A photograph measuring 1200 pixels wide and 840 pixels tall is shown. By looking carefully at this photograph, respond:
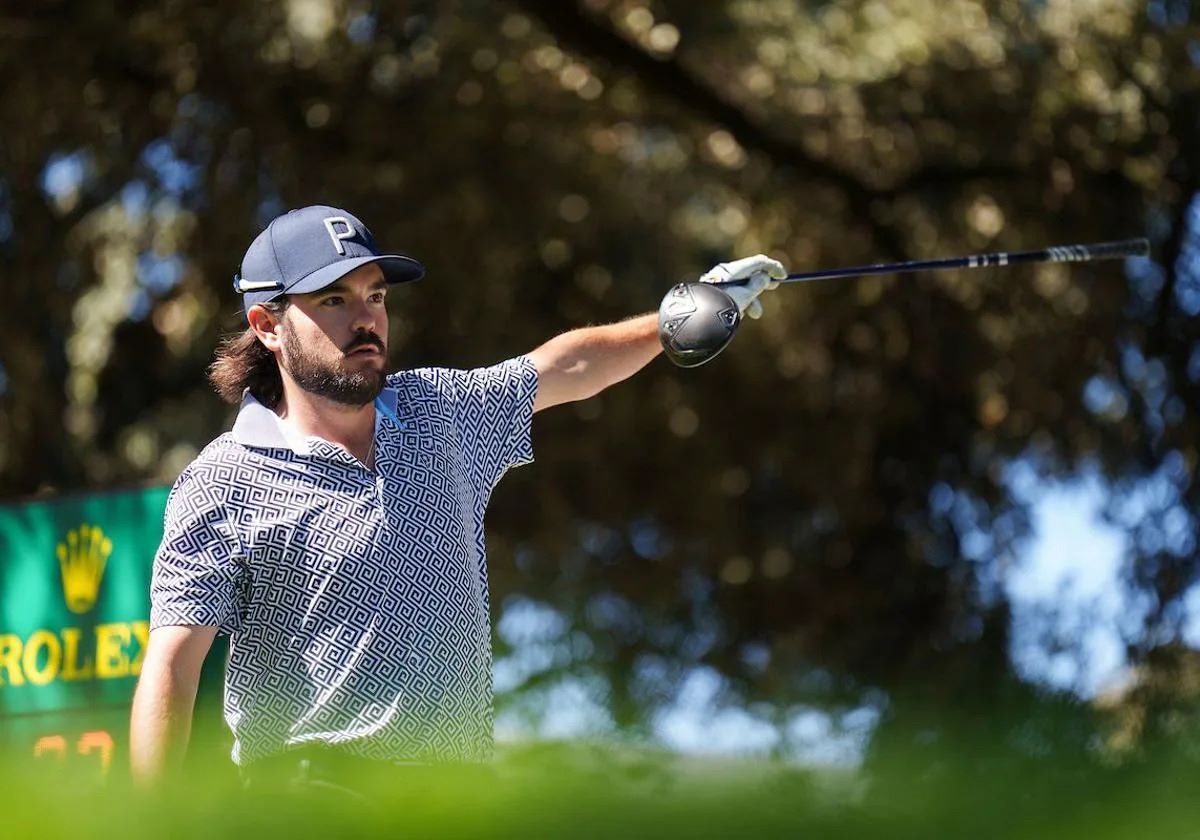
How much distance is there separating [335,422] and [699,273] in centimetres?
653

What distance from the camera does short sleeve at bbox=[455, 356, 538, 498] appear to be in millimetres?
4125

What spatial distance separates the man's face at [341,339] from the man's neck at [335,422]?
0.07 ft

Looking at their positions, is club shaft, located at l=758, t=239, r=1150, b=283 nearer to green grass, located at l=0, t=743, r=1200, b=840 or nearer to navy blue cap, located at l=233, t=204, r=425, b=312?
navy blue cap, located at l=233, t=204, r=425, b=312

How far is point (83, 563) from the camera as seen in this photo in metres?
4.88

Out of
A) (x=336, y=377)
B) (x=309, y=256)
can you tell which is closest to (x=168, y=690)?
(x=336, y=377)

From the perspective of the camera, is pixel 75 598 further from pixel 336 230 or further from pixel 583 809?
pixel 583 809

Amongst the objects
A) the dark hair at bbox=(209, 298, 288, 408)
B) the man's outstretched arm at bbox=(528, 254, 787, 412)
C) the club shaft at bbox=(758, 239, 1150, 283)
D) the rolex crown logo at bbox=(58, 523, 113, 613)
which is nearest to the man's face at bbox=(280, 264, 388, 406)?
the dark hair at bbox=(209, 298, 288, 408)

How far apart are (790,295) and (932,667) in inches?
85.5

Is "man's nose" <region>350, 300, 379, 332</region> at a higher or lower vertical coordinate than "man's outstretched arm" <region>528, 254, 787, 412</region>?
lower

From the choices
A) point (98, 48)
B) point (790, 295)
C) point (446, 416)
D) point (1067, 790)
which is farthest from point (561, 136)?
point (1067, 790)

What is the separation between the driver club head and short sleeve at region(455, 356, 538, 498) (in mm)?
366

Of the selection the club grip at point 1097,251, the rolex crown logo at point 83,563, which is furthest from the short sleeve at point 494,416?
the club grip at point 1097,251

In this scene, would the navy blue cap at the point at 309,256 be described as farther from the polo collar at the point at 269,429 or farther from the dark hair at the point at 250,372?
the polo collar at the point at 269,429

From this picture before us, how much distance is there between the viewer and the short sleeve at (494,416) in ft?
13.5
